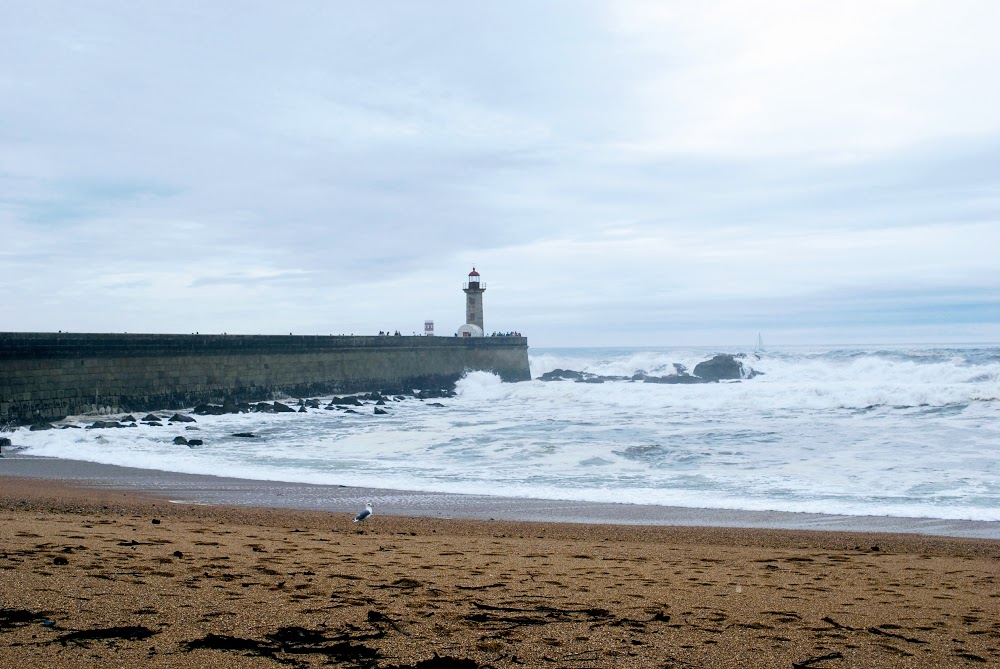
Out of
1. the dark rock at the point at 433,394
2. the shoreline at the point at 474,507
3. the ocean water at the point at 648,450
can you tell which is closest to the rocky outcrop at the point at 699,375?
the dark rock at the point at 433,394

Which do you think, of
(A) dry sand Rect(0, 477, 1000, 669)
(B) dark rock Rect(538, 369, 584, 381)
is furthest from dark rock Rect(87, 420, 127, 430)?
(B) dark rock Rect(538, 369, 584, 381)

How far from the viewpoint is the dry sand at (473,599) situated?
9.57 feet

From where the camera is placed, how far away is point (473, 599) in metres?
3.75

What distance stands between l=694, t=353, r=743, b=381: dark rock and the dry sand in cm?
3909

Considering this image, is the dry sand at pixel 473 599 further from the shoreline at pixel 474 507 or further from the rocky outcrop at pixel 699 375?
the rocky outcrop at pixel 699 375

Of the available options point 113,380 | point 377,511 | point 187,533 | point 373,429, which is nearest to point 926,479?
point 377,511

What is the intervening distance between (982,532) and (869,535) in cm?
111

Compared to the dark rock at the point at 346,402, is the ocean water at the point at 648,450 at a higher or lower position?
lower

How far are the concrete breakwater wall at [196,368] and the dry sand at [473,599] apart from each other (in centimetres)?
1398

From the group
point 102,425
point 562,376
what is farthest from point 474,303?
point 102,425

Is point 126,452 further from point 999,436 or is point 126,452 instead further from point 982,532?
point 999,436

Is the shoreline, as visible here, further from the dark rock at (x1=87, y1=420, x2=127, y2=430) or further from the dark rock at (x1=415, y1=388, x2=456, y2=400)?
the dark rock at (x1=415, y1=388, x2=456, y2=400)

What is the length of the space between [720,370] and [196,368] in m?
29.2

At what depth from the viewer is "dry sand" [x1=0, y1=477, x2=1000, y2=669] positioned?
2918mm
